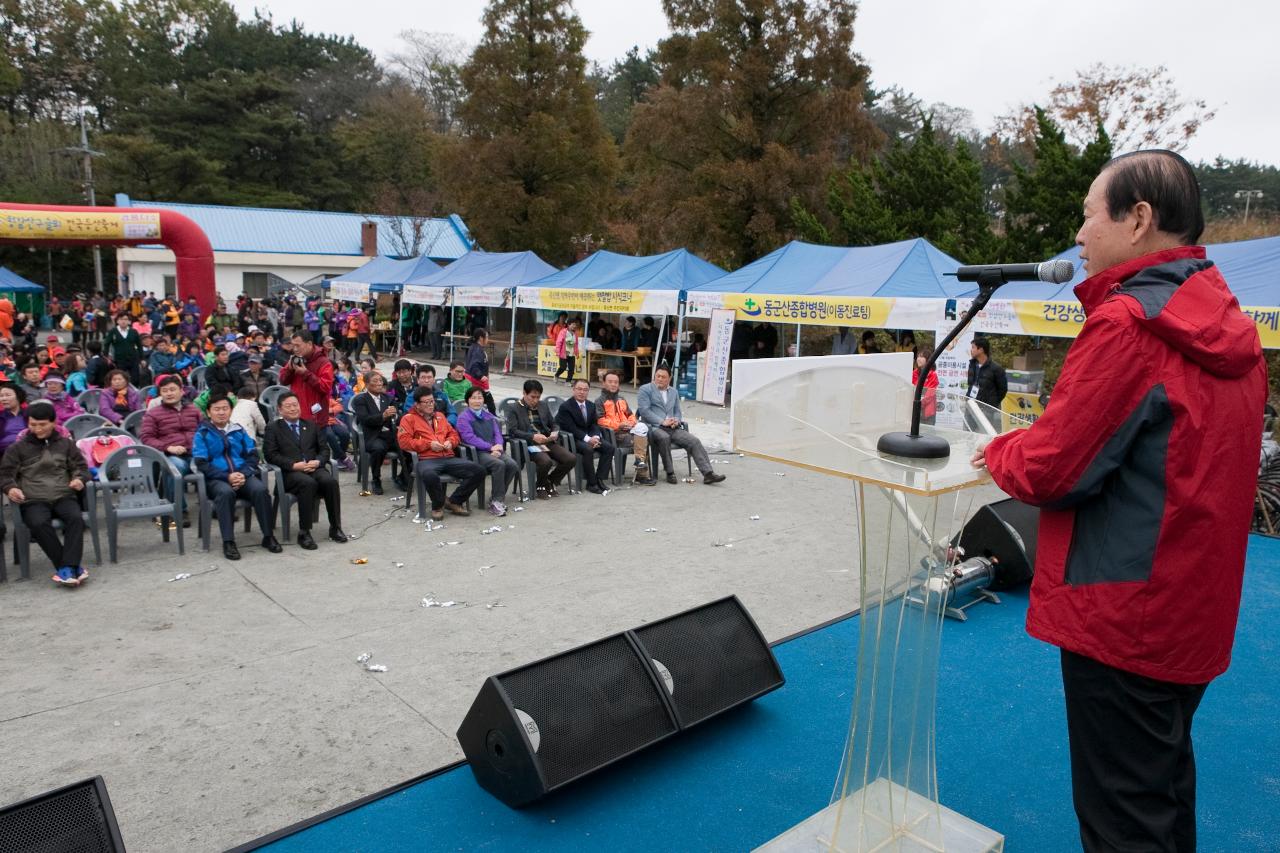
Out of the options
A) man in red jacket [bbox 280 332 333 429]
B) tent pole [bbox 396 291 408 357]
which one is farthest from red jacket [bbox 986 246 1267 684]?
tent pole [bbox 396 291 408 357]

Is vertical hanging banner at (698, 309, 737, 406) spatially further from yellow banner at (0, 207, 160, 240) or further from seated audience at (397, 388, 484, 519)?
yellow banner at (0, 207, 160, 240)

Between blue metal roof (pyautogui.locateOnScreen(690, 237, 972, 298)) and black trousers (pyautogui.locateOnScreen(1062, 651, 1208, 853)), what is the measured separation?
1139 centimetres

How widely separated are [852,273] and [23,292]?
101 feet

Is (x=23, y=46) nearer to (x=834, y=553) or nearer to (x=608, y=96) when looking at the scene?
(x=608, y=96)

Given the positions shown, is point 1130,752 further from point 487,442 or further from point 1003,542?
point 487,442

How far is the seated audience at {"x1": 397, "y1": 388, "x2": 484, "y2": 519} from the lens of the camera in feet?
25.8

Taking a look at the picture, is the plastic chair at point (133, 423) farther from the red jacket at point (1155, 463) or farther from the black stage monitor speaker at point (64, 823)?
the red jacket at point (1155, 463)

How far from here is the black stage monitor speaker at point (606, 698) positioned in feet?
10.3

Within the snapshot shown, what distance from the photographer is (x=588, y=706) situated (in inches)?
131

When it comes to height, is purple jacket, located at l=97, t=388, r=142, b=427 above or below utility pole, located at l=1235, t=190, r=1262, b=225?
below

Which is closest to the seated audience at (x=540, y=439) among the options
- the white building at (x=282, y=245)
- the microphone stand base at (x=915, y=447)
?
the microphone stand base at (x=915, y=447)

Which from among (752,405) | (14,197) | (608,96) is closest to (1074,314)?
(752,405)

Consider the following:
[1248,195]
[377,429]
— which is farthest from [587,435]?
[1248,195]

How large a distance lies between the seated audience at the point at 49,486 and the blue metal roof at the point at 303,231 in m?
31.9
